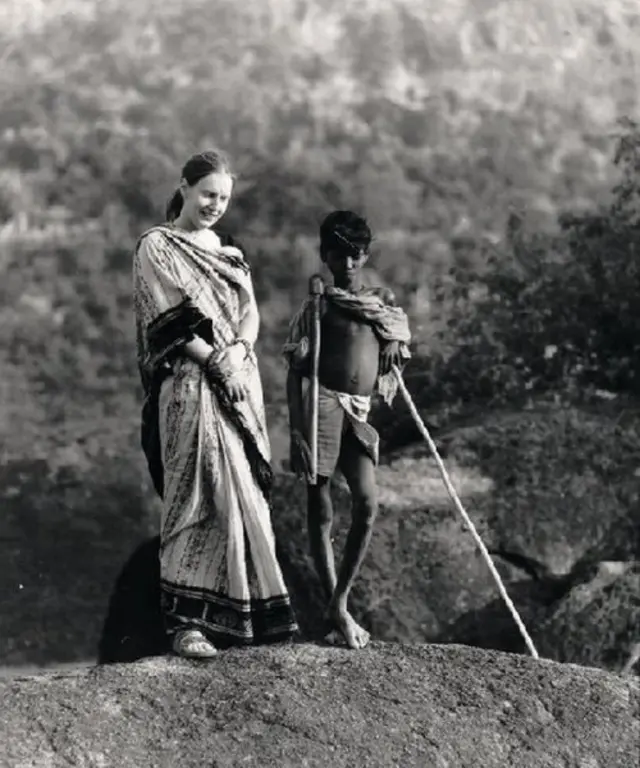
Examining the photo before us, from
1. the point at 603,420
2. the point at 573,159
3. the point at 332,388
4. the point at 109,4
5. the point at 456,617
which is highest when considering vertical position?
the point at 109,4

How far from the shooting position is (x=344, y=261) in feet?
22.4

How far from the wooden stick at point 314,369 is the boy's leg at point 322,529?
74 mm

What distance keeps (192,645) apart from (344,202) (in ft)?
15.3

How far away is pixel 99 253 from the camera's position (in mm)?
9898

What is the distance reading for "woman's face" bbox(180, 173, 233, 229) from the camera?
6.53 meters

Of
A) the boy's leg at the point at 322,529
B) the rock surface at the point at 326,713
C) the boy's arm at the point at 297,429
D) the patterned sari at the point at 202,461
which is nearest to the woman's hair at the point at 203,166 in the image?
the patterned sari at the point at 202,461

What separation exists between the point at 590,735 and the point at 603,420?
402 cm

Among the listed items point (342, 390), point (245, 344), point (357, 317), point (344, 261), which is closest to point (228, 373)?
point (245, 344)

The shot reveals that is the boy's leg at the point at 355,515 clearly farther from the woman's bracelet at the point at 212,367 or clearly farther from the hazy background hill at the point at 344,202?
the hazy background hill at the point at 344,202

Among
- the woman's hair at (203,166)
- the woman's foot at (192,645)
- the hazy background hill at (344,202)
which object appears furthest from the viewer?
the hazy background hill at (344,202)

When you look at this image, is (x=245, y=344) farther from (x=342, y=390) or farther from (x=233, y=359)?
(x=342, y=390)

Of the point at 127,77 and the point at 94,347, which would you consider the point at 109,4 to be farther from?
the point at 94,347

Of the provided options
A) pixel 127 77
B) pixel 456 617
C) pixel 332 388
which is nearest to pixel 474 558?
pixel 456 617

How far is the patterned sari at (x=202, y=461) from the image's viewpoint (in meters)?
6.28
